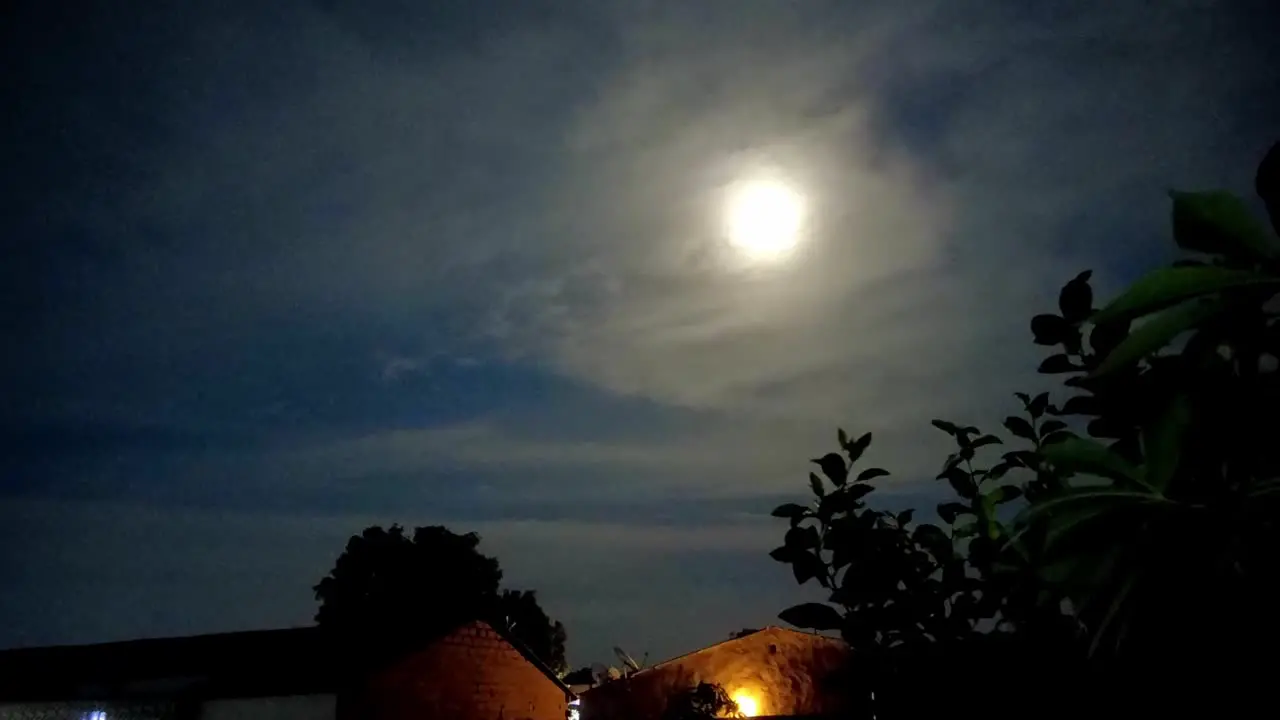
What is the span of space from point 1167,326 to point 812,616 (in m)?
1.36

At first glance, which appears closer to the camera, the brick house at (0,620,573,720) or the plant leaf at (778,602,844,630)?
the plant leaf at (778,602,844,630)

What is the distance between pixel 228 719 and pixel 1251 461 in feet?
53.1

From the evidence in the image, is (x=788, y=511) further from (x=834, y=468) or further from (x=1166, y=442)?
(x=1166, y=442)

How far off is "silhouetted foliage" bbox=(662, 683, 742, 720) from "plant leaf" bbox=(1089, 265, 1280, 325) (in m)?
12.4

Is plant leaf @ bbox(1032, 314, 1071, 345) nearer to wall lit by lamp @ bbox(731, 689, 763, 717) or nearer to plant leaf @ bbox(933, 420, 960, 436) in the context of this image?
plant leaf @ bbox(933, 420, 960, 436)

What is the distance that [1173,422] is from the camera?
1108mm

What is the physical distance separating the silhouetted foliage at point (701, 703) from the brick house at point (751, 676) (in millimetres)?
133

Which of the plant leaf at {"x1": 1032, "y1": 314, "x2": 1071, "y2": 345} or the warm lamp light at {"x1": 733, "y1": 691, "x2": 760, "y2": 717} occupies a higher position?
the plant leaf at {"x1": 1032, "y1": 314, "x2": 1071, "y2": 345}

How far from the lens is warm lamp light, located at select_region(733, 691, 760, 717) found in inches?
508

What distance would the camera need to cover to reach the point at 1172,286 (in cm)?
95

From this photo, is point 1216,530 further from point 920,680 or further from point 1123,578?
point 920,680

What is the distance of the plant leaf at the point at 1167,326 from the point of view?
3.16ft

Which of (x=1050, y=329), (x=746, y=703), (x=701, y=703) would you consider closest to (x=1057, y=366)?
(x=1050, y=329)

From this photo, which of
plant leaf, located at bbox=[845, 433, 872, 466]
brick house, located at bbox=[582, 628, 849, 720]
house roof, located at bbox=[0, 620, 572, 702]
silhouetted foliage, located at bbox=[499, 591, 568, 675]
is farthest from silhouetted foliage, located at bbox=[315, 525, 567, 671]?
plant leaf, located at bbox=[845, 433, 872, 466]
